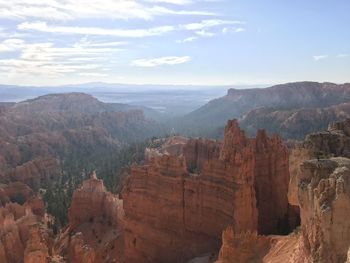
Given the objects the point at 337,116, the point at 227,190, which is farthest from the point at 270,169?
the point at 337,116

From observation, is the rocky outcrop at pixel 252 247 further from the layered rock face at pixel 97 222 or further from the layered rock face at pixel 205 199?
the layered rock face at pixel 97 222

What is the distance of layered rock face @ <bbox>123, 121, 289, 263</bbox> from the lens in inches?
1166

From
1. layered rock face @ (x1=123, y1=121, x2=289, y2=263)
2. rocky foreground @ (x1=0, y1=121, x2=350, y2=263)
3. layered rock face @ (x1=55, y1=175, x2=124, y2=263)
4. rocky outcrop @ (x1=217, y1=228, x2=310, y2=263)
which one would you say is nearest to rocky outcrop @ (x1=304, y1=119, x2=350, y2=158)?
rocky foreground @ (x1=0, y1=121, x2=350, y2=263)

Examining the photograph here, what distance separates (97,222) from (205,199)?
63.6ft

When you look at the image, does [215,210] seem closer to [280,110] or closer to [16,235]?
[16,235]

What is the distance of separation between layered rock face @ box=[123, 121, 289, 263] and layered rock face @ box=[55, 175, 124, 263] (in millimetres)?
5335

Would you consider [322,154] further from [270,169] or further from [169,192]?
[169,192]

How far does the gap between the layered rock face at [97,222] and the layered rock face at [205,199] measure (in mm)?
5335

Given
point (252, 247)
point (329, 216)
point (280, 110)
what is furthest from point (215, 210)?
point (280, 110)

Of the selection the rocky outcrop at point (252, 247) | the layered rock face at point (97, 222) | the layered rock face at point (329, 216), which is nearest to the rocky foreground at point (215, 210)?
the rocky outcrop at point (252, 247)

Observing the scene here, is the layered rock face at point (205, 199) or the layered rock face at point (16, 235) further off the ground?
the layered rock face at point (205, 199)

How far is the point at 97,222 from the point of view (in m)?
48.0

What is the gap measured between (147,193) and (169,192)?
7.31 feet

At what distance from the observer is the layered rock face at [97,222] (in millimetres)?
41375
